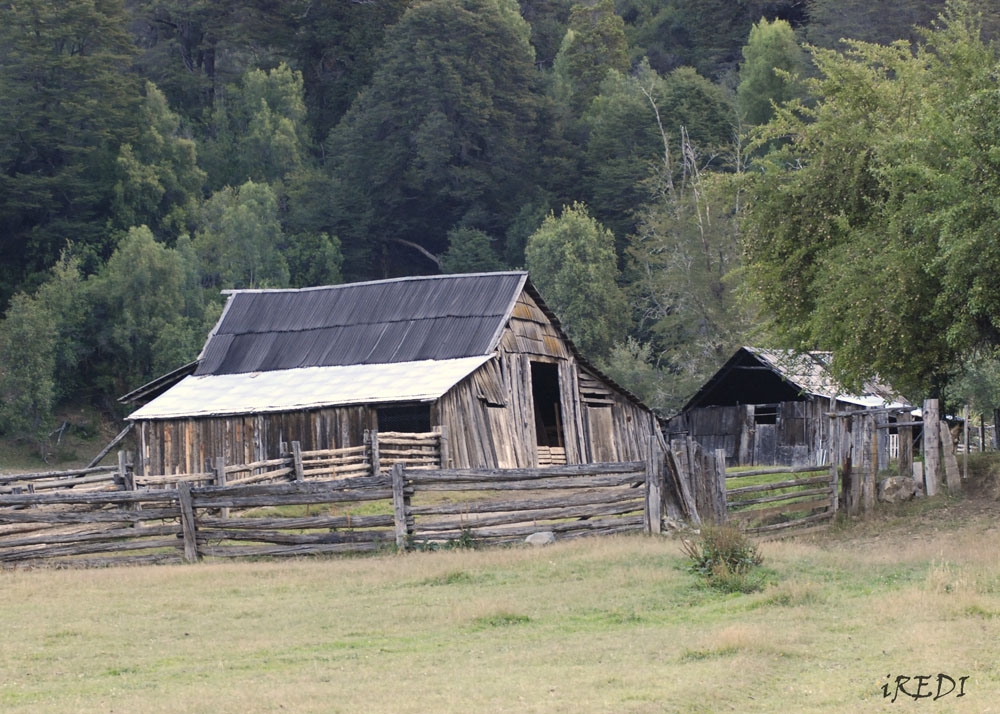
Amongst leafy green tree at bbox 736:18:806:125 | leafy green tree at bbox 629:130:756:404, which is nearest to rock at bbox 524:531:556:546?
leafy green tree at bbox 629:130:756:404

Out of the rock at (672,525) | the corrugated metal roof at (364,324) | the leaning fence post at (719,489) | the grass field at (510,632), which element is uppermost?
the corrugated metal roof at (364,324)

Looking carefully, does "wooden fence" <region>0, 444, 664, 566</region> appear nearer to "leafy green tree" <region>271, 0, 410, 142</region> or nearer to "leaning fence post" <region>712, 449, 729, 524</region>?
"leaning fence post" <region>712, 449, 729, 524</region>

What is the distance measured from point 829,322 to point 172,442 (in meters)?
18.2

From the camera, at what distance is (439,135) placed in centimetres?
8150

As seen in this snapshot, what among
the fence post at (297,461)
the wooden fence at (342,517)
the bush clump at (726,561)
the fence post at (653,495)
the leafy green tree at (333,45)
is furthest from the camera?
the leafy green tree at (333,45)

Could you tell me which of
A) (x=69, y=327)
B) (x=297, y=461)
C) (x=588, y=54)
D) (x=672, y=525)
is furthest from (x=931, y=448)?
(x=588, y=54)

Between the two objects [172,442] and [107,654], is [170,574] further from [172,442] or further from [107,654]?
[172,442]

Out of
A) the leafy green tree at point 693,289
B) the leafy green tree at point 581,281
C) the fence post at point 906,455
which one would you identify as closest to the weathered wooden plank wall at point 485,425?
the fence post at point 906,455

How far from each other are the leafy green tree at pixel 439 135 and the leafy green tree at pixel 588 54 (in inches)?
252

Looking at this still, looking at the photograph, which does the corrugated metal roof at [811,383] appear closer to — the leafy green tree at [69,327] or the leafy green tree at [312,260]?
the leafy green tree at [69,327]

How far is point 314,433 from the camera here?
33938 mm

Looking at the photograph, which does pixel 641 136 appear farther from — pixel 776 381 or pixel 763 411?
pixel 776 381

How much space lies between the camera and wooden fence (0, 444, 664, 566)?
67.9 ft

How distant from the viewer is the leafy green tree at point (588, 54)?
93.3 metres
